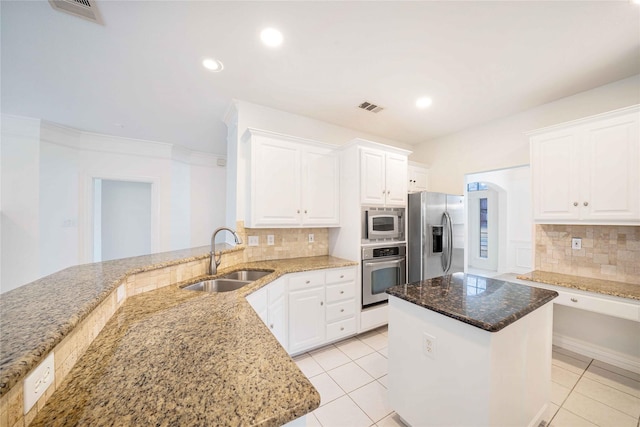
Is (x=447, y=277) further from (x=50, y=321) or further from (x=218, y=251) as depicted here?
(x=50, y=321)

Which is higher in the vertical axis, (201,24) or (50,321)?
(201,24)

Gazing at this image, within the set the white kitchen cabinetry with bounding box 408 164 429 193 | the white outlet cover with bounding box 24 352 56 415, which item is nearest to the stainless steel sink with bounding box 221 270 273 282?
the white outlet cover with bounding box 24 352 56 415

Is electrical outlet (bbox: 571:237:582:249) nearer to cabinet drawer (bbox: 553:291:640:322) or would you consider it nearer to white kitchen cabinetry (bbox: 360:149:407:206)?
cabinet drawer (bbox: 553:291:640:322)

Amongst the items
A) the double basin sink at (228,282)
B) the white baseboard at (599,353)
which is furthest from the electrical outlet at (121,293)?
the white baseboard at (599,353)

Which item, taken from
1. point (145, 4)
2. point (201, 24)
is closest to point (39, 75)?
point (145, 4)

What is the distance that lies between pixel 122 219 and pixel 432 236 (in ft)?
19.6

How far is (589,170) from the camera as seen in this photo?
2152mm

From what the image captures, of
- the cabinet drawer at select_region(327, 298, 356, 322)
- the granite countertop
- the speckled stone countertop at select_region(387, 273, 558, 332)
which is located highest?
the granite countertop

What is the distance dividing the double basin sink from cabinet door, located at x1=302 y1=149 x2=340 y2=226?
80 cm

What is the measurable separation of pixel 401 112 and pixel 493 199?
14.9 feet

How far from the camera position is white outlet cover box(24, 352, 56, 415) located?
57 centimetres

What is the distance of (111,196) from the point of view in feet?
15.8

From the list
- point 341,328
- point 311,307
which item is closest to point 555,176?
point 341,328

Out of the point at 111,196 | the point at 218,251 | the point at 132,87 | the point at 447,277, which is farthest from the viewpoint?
the point at 111,196
